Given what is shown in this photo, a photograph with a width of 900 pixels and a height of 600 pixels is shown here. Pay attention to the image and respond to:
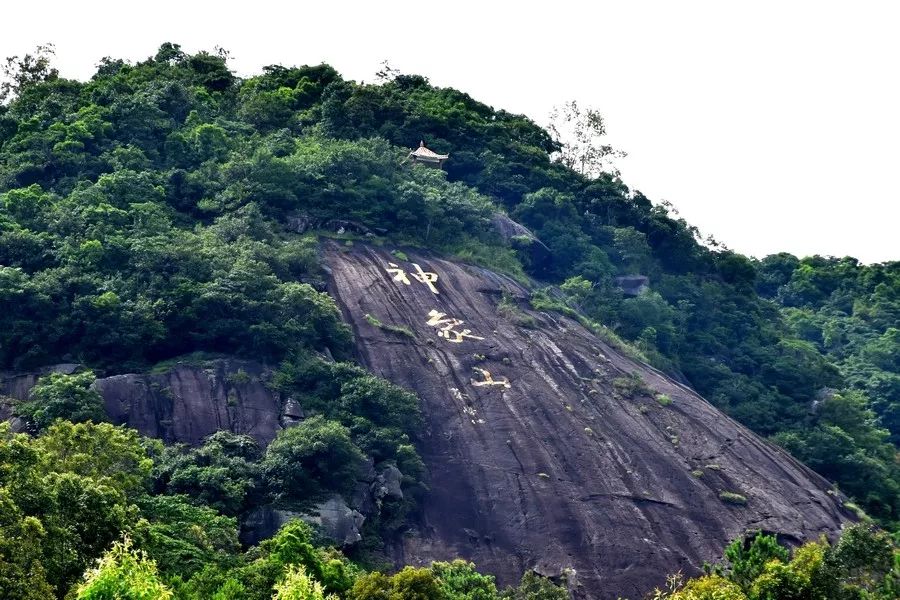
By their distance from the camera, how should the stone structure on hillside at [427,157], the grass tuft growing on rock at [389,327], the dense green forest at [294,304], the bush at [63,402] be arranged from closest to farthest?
the dense green forest at [294,304], the bush at [63,402], the grass tuft growing on rock at [389,327], the stone structure on hillside at [427,157]

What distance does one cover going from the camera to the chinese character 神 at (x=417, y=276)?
38.4 m

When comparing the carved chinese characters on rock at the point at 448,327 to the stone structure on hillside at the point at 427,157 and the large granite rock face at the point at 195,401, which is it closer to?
the large granite rock face at the point at 195,401

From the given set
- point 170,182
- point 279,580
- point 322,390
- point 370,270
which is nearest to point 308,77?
point 170,182

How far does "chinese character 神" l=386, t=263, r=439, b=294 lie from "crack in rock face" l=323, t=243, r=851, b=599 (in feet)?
0.22

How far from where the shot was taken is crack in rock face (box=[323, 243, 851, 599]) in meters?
30.2

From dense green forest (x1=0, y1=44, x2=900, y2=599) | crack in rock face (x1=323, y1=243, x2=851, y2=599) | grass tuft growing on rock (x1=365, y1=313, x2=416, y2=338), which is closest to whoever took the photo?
dense green forest (x1=0, y1=44, x2=900, y2=599)

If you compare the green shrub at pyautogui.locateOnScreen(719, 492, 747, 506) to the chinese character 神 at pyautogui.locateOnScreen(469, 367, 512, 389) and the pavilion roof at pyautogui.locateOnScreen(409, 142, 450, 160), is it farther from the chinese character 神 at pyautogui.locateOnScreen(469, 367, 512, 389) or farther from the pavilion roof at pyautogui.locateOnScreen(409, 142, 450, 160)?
the pavilion roof at pyautogui.locateOnScreen(409, 142, 450, 160)

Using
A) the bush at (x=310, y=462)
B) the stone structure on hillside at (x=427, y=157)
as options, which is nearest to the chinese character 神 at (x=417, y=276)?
the bush at (x=310, y=462)

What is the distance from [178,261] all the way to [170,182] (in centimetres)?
784

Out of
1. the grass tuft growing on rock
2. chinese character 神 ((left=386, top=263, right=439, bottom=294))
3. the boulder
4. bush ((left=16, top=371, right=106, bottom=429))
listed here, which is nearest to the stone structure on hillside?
chinese character 神 ((left=386, top=263, right=439, bottom=294))

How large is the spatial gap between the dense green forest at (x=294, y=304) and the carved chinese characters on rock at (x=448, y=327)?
3.41m

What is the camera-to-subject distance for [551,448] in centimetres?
3300

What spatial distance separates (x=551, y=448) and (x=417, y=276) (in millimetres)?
8316

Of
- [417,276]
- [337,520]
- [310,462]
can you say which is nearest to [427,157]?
[417,276]
